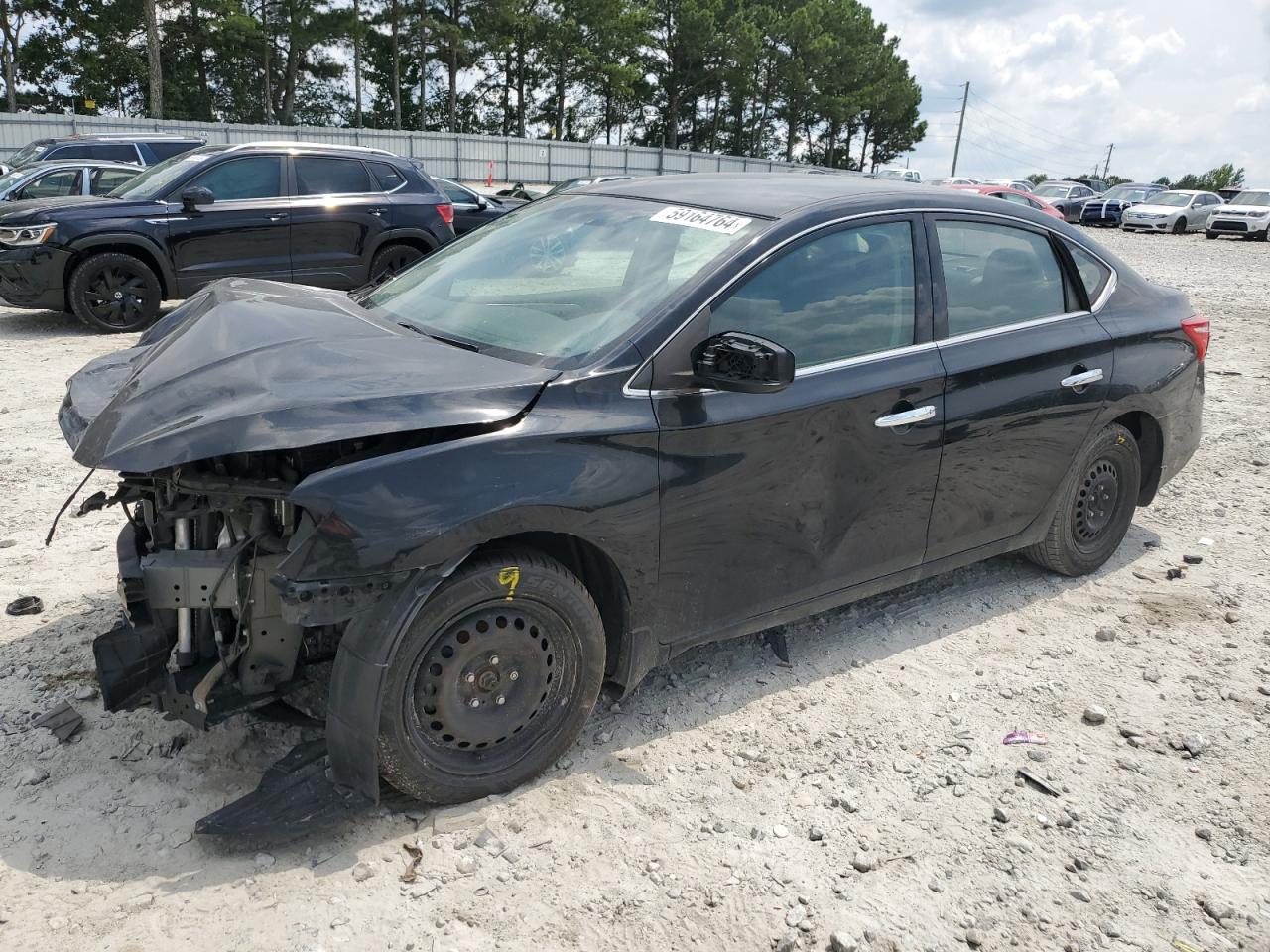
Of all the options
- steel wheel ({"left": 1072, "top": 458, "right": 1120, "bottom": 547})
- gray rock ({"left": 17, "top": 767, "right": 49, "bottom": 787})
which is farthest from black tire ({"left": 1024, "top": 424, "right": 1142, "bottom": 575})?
gray rock ({"left": 17, "top": 767, "right": 49, "bottom": 787})

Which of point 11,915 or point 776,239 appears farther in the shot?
point 776,239

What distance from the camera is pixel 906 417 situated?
371 cm

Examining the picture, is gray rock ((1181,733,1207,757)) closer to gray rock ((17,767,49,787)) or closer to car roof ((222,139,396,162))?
gray rock ((17,767,49,787))

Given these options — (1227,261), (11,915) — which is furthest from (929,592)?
(1227,261)

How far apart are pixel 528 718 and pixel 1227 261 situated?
24.1 m

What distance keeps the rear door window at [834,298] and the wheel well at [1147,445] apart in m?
1.55

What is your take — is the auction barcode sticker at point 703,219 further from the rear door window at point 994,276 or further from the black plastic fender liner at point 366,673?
the black plastic fender liner at point 366,673

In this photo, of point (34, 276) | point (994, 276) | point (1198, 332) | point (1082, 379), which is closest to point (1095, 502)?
point (1082, 379)

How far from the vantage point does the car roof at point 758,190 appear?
12.1 ft

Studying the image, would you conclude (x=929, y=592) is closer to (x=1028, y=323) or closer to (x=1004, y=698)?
(x=1004, y=698)

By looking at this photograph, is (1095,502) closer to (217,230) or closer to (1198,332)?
(1198,332)

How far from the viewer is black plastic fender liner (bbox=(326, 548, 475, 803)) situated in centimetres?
272

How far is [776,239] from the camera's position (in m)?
3.46

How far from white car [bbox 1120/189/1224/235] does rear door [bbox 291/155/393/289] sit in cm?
2961
